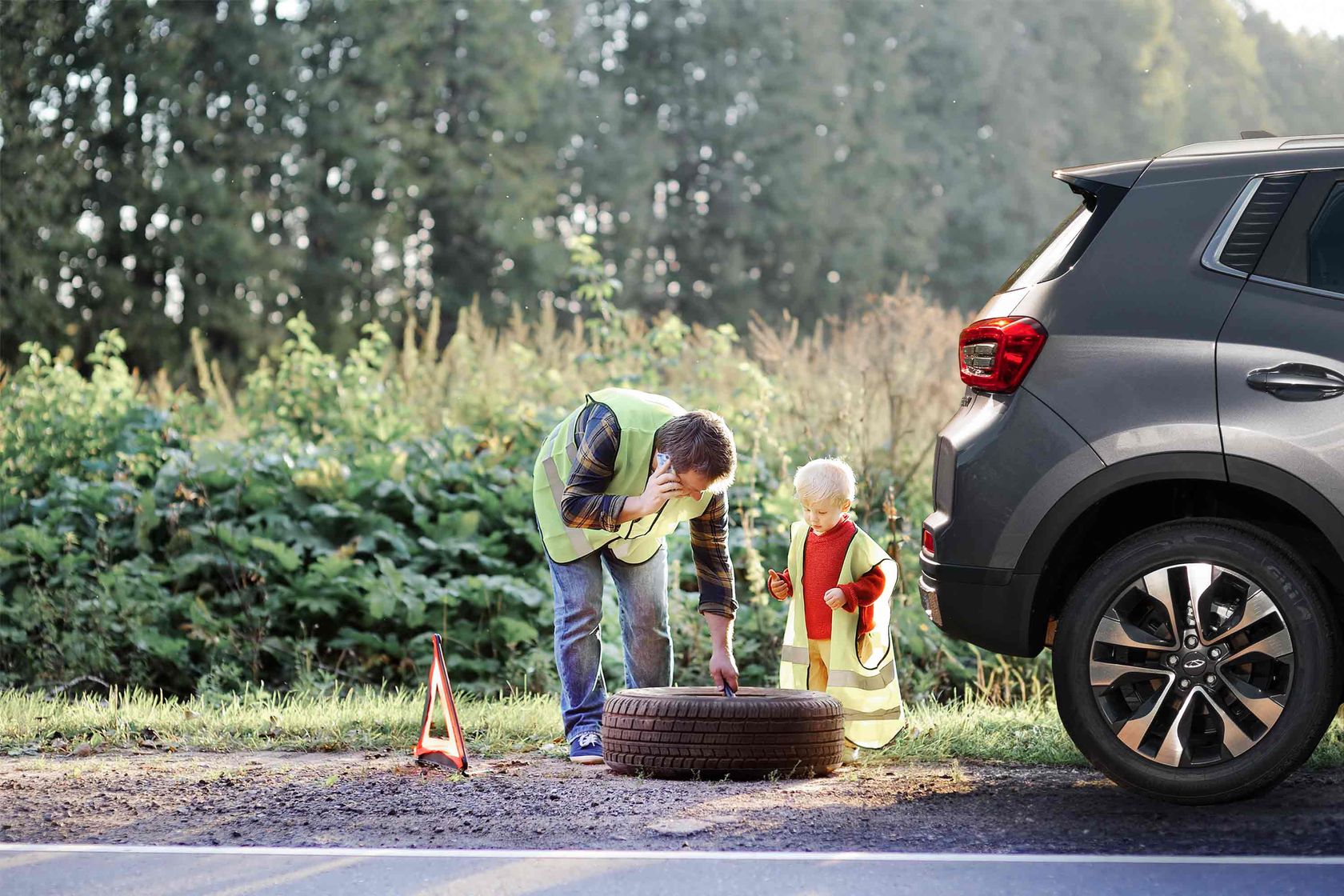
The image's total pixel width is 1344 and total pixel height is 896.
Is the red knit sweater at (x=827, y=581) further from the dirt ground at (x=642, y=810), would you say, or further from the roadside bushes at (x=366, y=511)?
the roadside bushes at (x=366, y=511)

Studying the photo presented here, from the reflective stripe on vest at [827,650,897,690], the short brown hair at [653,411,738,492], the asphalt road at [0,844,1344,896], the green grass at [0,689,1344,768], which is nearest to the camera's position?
the asphalt road at [0,844,1344,896]

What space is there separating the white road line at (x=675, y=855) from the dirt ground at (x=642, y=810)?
0.23ft

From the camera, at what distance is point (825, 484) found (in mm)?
6477

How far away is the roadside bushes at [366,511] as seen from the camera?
9281 millimetres

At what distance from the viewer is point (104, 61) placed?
26344 mm

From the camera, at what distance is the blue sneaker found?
261 inches

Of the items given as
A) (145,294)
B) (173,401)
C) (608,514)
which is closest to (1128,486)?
(608,514)

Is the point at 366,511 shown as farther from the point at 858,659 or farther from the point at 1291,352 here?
the point at 1291,352

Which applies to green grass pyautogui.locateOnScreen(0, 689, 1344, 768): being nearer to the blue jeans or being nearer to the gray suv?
the blue jeans

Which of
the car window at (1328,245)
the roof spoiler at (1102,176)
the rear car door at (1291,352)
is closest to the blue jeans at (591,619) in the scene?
the roof spoiler at (1102,176)

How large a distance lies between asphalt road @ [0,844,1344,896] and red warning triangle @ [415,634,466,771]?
114cm

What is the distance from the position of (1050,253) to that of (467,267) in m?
26.9

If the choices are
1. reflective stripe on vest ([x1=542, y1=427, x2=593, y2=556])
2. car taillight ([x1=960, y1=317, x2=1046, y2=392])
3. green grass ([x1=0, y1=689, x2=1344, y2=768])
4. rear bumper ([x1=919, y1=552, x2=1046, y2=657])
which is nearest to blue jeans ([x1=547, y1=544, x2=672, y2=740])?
reflective stripe on vest ([x1=542, y1=427, x2=593, y2=556])

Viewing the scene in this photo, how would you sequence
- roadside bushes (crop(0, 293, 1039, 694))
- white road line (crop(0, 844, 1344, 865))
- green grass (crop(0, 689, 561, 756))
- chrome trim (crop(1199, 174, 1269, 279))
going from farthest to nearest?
1. roadside bushes (crop(0, 293, 1039, 694))
2. green grass (crop(0, 689, 561, 756))
3. chrome trim (crop(1199, 174, 1269, 279))
4. white road line (crop(0, 844, 1344, 865))
